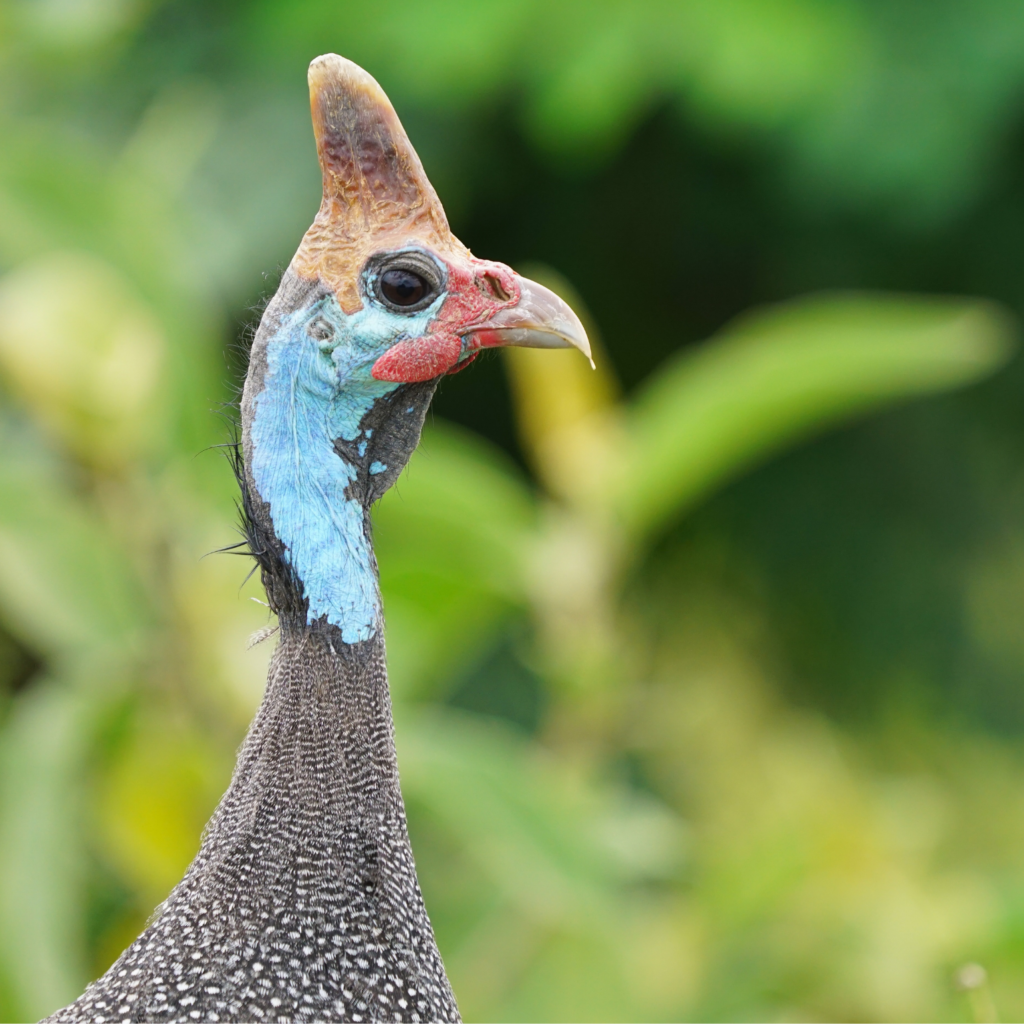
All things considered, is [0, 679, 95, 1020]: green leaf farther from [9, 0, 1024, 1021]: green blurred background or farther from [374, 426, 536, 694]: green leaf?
[374, 426, 536, 694]: green leaf

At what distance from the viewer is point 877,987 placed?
8.88ft

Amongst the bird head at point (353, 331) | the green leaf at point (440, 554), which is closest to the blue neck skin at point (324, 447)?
the bird head at point (353, 331)

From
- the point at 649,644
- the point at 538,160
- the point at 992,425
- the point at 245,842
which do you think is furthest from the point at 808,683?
the point at 245,842

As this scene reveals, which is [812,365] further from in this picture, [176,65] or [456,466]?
[176,65]

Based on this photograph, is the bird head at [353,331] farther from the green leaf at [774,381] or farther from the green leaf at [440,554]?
the green leaf at [774,381]

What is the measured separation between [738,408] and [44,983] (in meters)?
1.30

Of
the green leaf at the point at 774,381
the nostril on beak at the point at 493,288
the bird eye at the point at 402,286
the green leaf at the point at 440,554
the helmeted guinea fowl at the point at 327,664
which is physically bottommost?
the helmeted guinea fowl at the point at 327,664

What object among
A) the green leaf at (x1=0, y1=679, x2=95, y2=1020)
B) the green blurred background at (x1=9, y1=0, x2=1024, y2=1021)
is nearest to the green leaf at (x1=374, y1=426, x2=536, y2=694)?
the green blurred background at (x1=9, y1=0, x2=1024, y2=1021)

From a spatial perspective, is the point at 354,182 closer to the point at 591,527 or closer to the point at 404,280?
the point at 404,280

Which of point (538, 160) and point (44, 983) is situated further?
point (538, 160)

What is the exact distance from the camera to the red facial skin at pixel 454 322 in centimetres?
107

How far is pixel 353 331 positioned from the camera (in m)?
1.05

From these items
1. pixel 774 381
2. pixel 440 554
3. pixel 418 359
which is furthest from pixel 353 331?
pixel 774 381

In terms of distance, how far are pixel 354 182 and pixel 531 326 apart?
0.18 m
